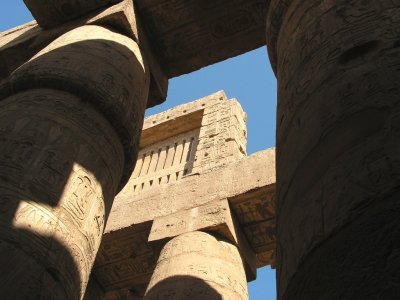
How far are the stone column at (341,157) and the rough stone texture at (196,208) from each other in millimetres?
4471

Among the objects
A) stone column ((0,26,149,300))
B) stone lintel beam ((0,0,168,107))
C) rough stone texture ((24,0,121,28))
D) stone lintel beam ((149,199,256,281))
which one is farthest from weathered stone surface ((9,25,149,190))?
stone lintel beam ((149,199,256,281))

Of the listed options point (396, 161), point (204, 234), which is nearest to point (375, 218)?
point (396, 161)

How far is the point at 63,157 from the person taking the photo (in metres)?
3.96

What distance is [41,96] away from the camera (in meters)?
4.39

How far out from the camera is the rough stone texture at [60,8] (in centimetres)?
627

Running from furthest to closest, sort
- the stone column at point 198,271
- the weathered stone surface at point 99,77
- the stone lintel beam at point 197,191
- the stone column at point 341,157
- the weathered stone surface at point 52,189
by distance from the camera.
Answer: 1. the stone lintel beam at point 197,191
2. the stone column at point 198,271
3. the weathered stone surface at point 99,77
4. the weathered stone surface at point 52,189
5. the stone column at point 341,157

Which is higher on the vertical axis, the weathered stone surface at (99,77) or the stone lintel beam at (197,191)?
the stone lintel beam at (197,191)

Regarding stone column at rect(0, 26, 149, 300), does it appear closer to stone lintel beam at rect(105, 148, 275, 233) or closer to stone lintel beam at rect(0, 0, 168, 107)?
stone lintel beam at rect(0, 0, 168, 107)

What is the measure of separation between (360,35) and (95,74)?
253cm

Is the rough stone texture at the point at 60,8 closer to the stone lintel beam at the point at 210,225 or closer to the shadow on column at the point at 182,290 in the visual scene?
the stone lintel beam at the point at 210,225

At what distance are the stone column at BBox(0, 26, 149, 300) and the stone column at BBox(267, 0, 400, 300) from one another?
156 centimetres

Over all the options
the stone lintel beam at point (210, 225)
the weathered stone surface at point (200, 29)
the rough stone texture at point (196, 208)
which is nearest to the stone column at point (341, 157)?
the weathered stone surface at point (200, 29)

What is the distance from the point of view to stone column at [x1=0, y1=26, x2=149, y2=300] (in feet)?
11.1

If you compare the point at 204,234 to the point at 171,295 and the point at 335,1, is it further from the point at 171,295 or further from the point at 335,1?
the point at 335,1
